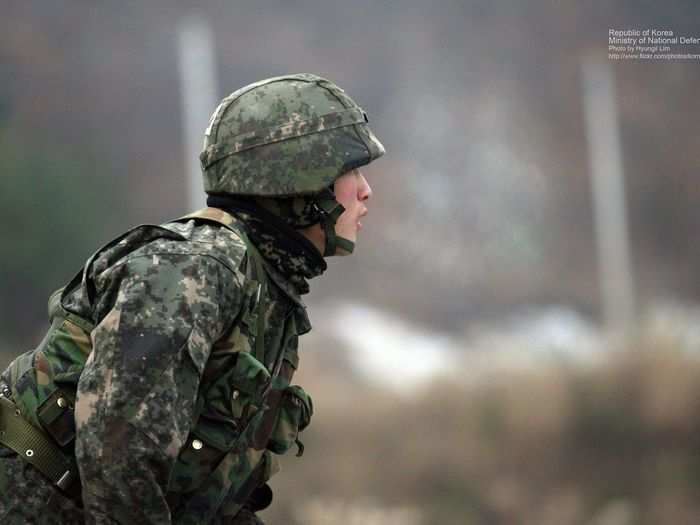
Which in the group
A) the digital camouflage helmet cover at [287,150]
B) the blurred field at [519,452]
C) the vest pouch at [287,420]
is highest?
the digital camouflage helmet cover at [287,150]

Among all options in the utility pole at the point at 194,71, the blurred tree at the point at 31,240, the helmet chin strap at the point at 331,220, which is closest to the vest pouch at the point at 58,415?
the helmet chin strap at the point at 331,220

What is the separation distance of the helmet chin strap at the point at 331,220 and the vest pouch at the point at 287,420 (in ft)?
1.34

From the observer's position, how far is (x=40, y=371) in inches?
114

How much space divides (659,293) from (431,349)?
2.91 metres

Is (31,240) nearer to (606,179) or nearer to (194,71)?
(194,71)

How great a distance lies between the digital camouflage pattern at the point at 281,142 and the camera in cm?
318

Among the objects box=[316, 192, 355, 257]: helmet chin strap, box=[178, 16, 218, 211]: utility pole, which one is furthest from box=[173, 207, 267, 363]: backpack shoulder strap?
box=[178, 16, 218, 211]: utility pole

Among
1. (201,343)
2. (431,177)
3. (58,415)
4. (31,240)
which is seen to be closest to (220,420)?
(201,343)

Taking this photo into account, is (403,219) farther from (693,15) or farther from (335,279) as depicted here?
(693,15)

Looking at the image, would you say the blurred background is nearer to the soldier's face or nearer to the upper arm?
the soldier's face

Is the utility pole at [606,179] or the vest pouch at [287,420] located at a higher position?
the vest pouch at [287,420]

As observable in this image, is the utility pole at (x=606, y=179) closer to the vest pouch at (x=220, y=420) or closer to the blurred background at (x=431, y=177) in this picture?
the blurred background at (x=431, y=177)

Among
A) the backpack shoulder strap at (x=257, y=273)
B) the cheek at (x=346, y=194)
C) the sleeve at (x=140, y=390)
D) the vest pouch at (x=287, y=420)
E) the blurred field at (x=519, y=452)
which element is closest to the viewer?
the sleeve at (x=140, y=390)

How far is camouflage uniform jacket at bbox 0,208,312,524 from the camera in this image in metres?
2.65
